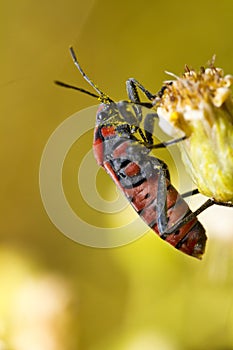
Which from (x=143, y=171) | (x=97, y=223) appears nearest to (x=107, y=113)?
(x=143, y=171)

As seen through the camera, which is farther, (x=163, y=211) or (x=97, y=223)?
(x=97, y=223)

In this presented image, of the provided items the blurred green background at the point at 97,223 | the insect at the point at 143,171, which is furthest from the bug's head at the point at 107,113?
the blurred green background at the point at 97,223

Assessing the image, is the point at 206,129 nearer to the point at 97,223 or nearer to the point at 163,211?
the point at 163,211

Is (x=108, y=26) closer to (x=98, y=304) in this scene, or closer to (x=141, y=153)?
(x=98, y=304)

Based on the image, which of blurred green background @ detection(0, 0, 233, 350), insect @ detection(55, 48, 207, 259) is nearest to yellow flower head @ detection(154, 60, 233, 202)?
insect @ detection(55, 48, 207, 259)

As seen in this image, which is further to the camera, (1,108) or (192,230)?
(1,108)

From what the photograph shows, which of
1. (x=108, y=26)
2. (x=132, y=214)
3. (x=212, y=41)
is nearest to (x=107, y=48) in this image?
(x=108, y=26)

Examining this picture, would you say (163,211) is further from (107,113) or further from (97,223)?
(97,223)
